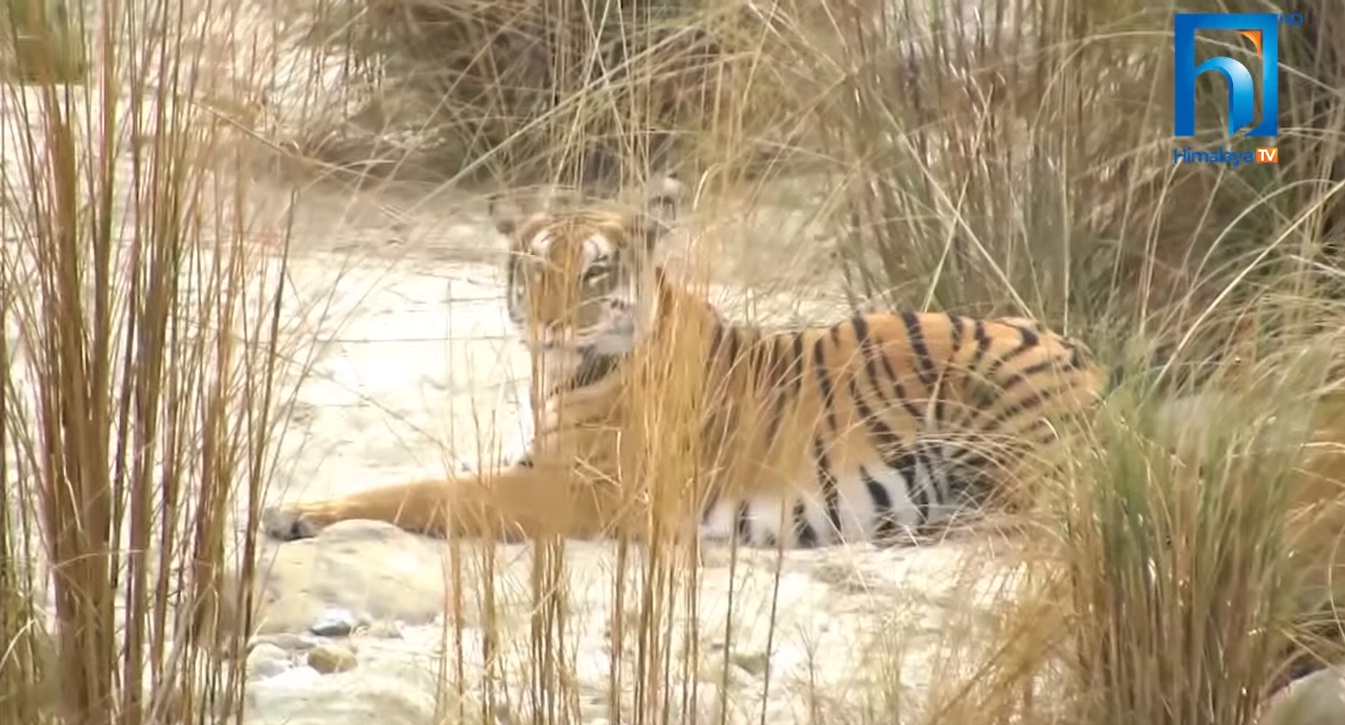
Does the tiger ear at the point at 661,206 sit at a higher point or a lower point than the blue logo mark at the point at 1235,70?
lower

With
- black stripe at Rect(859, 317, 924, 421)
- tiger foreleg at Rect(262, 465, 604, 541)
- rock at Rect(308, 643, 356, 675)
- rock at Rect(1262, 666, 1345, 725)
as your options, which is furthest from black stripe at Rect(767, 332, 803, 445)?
rock at Rect(1262, 666, 1345, 725)

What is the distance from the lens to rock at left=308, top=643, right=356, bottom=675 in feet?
5.90

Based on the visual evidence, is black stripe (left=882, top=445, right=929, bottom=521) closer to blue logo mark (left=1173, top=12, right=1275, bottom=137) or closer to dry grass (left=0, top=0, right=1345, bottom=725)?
dry grass (left=0, top=0, right=1345, bottom=725)

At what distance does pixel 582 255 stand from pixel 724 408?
206 millimetres

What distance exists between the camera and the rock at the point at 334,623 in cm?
191

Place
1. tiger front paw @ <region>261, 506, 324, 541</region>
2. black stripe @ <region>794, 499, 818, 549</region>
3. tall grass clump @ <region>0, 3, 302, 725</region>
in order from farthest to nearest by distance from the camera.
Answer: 1. black stripe @ <region>794, 499, 818, 549</region>
2. tiger front paw @ <region>261, 506, 324, 541</region>
3. tall grass clump @ <region>0, 3, 302, 725</region>

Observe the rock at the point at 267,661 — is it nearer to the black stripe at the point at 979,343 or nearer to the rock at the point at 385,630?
the rock at the point at 385,630

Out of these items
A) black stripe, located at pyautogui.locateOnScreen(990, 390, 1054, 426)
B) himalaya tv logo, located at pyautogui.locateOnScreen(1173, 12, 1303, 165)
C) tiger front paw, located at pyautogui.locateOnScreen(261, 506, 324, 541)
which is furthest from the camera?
himalaya tv logo, located at pyautogui.locateOnScreen(1173, 12, 1303, 165)

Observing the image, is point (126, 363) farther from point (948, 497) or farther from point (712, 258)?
point (948, 497)

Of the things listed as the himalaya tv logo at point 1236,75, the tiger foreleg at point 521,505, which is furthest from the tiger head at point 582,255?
the himalaya tv logo at point 1236,75

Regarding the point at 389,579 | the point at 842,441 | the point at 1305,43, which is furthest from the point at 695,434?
the point at 1305,43

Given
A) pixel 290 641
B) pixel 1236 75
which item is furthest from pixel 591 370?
pixel 1236 75

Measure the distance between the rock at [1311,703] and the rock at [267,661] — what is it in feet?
2.93

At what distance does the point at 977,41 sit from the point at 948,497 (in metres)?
0.75
